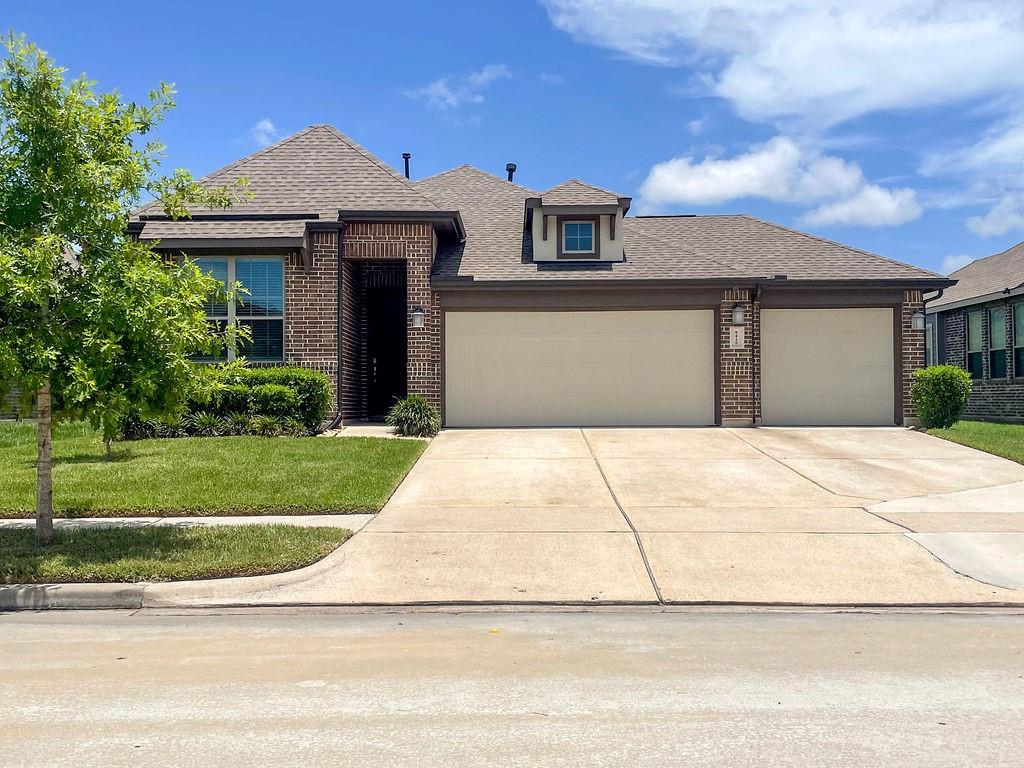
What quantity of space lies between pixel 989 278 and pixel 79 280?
81.5 ft

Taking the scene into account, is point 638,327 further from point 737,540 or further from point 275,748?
point 275,748

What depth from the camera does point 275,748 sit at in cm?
405

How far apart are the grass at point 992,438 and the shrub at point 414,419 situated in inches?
386

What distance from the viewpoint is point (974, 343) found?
79.7ft

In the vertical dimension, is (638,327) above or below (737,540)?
above

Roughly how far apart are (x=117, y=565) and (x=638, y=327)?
12619mm

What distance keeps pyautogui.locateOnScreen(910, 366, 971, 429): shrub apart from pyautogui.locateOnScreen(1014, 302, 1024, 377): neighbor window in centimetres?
644

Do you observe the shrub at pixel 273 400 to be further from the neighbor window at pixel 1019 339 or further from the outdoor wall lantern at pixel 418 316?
the neighbor window at pixel 1019 339

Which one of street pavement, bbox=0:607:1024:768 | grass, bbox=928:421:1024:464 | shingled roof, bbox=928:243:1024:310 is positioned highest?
shingled roof, bbox=928:243:1024:310

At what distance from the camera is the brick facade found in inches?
882

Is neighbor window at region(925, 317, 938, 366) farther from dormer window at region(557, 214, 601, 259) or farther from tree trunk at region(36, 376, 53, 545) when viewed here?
tree trunk at region(36, 376, 53, 545)

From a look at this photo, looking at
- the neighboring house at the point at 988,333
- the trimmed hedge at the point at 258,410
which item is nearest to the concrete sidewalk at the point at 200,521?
the trimmed hedge at the point at 258,410

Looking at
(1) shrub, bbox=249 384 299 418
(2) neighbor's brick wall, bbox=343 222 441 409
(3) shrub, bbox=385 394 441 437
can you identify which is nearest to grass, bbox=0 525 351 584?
(1) shrub, bbox=249 384 299 418

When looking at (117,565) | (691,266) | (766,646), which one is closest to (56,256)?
(117,565)
